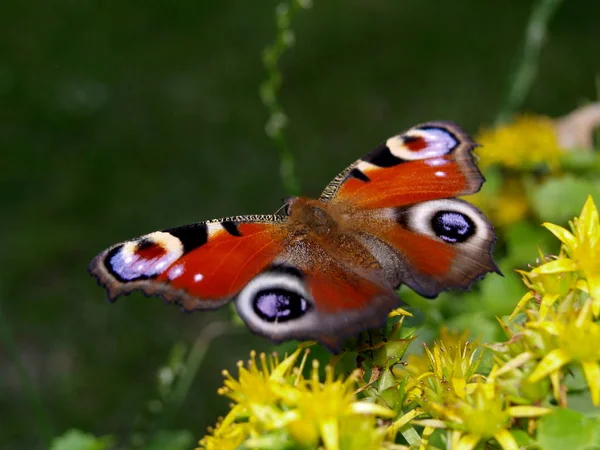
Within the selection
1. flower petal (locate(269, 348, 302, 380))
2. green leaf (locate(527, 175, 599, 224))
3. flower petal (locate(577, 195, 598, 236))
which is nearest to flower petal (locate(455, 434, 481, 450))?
flower petal (locate(269, 348, 302, 380))

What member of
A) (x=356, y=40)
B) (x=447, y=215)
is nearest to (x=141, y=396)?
(x=447, y=215)

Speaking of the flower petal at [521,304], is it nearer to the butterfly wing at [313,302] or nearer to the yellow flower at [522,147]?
the butterfly wing at [313,302]

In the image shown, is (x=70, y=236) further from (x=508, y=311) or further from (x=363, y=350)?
(x=363, y=350)

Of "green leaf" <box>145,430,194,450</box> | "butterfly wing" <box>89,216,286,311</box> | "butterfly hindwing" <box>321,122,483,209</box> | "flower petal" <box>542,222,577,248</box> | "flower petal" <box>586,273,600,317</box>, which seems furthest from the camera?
"green leaf" <box>145,430,194,450</box>

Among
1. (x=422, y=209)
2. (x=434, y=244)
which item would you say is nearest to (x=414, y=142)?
(x=422, y=209)

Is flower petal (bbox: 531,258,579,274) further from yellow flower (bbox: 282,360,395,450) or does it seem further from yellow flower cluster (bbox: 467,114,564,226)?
yellow flower cluster (bbox: 467,114,564,226)

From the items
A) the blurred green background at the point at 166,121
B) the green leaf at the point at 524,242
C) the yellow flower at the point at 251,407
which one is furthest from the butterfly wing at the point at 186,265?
the blurred green background at the point at 166,121

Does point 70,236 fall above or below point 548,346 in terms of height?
above
